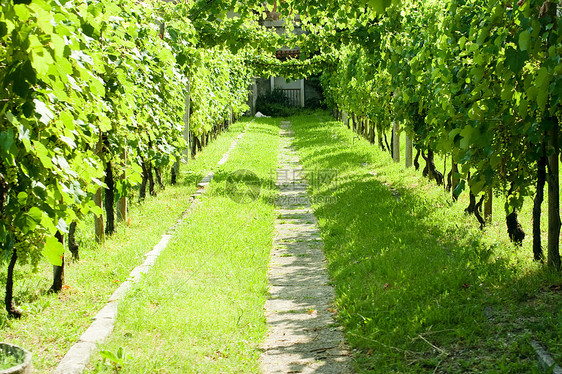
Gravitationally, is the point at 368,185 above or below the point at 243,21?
below

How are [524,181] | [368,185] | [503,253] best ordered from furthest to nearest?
[368,185], [503,253], [524,181]

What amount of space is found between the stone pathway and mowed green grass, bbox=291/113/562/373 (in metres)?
0.14

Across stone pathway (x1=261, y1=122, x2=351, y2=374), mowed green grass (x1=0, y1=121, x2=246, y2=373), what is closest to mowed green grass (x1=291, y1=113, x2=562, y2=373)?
stone pathway (x1=261, y1=122, x2=351, y2=374)

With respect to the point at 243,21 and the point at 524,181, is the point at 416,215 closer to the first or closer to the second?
the point at 524,181

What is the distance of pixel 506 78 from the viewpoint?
4301 millimetres

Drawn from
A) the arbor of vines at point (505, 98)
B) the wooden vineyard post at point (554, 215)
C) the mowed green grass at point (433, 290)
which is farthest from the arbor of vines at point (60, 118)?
the wooden vineyard post at point (554, 215)

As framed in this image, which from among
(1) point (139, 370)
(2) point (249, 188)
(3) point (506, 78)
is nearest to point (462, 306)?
(3) point (506, 78)

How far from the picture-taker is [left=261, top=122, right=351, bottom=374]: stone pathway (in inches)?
163

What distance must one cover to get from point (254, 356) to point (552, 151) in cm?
281

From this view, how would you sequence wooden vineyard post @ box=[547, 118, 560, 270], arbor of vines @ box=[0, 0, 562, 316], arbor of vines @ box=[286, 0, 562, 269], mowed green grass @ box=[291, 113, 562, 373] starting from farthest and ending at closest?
wooden vineyard post @ box=[547, 118, 560, 270]
arbor of vines @ box=[286, 0, 562, 269]
mowed green grass @ box=[291, 113, 562, 373]
arbor of vines @ box=[0, 0, 562, 316]

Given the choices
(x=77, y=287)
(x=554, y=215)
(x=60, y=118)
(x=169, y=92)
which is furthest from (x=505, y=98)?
(x=169, y=92)

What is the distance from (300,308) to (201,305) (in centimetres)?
86

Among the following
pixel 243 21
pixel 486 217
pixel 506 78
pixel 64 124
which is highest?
pixel 243 21

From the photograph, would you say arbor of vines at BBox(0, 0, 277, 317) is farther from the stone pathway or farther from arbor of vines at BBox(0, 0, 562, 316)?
the stone pathway
